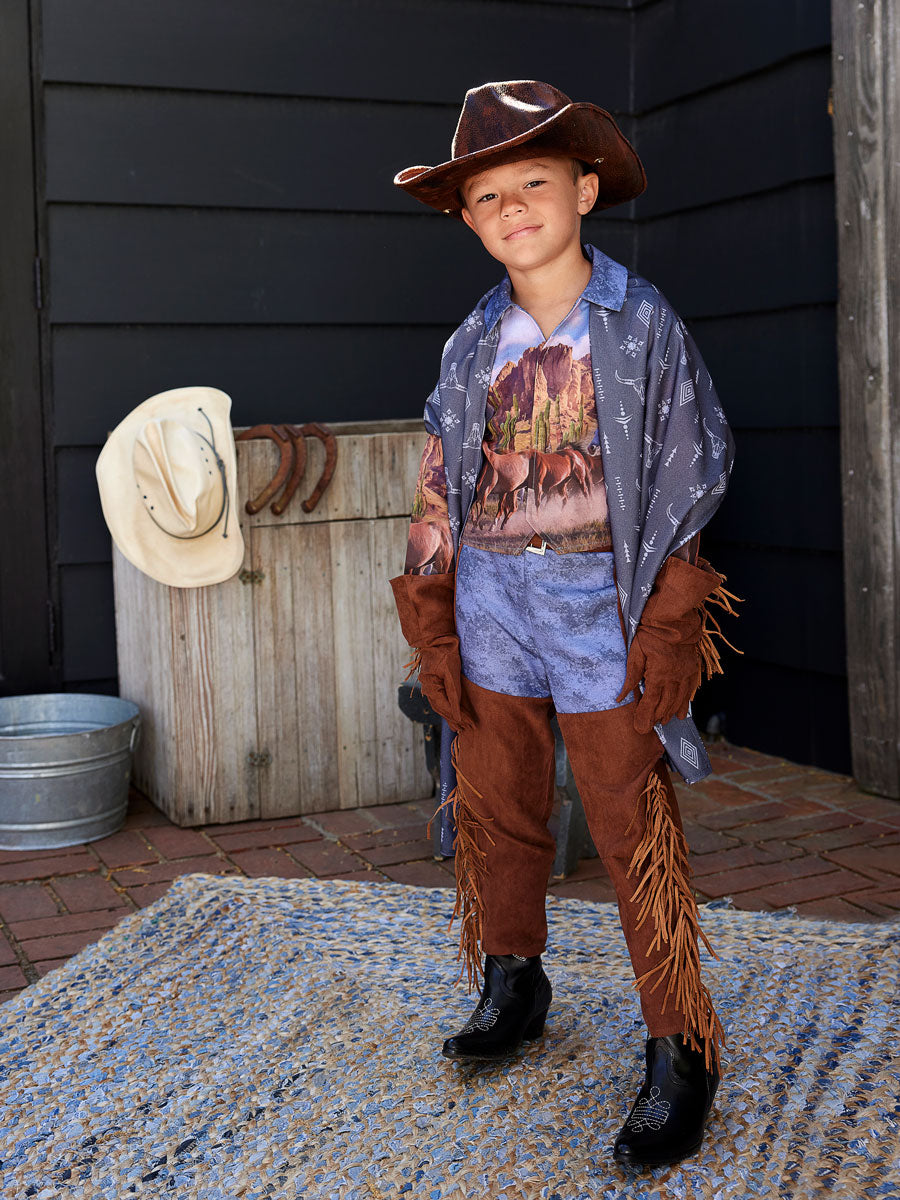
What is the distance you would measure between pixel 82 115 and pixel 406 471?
4.59 ft

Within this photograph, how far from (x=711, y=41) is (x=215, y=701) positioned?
8.42 ft

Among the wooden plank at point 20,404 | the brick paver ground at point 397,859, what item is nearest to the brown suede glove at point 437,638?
the brick paver ground at point 397,859

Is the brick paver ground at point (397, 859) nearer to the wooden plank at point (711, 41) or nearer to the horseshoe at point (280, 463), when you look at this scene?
the horseshoe at point (280, 463)

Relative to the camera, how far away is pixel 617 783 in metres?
2.00

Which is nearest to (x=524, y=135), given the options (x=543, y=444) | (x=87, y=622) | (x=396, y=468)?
(x=543, y=444)

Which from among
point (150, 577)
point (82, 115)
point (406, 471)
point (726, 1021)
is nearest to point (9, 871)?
point (150, 577)

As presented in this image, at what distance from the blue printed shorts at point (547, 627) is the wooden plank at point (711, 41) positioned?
2.41 metres

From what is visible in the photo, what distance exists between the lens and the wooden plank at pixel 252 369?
12.9 feet

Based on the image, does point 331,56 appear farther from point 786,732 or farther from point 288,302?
Result: point 786,732

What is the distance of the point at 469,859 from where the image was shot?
2215 millimetres

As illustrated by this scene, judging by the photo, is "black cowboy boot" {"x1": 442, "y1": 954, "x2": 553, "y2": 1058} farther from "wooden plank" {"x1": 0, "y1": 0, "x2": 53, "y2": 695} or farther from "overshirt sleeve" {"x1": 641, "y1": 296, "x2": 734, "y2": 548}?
"wooden plank" {"x1": 0, "y1": 0, "x2": 53, "y2": 695}

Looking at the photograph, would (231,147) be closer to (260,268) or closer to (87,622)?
(260,268)

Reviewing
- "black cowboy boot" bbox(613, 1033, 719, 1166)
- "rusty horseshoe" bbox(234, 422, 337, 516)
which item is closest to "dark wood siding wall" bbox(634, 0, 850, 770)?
"rusty horseshoe" bbox(234, 422, 337, 516)

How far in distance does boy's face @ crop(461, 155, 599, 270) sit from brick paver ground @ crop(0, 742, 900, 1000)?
5.38 feet
